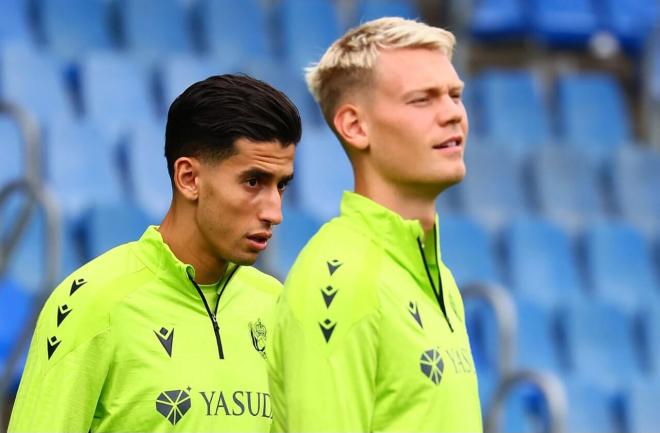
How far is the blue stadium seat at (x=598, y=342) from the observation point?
833 cm

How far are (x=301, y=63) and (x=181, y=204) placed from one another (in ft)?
Answer: 19.0

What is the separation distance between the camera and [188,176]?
321 cm

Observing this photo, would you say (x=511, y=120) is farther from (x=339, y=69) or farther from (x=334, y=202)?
(x=339, y=69)

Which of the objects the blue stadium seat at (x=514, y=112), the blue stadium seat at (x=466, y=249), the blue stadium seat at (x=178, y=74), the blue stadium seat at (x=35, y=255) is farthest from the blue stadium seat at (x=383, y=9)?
the blue stadium seat at (x=35, y=255)

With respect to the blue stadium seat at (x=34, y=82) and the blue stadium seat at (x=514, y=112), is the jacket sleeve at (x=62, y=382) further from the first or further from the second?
the blue stadium seat at (x=514, y=112)

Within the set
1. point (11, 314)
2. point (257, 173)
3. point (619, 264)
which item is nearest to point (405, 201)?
point (257, 173)

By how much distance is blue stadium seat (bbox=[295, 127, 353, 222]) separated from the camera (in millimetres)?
8125

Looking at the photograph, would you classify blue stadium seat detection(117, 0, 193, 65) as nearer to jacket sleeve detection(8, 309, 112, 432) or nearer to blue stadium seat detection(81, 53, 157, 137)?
Result: blue stadium seat detection(81, 53, 157, 137)

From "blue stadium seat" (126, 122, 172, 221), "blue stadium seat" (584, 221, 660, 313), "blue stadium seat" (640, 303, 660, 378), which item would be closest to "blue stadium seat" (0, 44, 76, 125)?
"blue stadium seat" (126, 122, 172, 221)

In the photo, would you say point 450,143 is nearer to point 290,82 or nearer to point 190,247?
point 190,247

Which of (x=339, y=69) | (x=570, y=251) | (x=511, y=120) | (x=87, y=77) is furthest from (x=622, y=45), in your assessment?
A: (x=339, y=69)

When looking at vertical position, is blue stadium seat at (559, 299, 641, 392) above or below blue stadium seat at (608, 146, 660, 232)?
below

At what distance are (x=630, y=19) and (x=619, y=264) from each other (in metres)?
2.07

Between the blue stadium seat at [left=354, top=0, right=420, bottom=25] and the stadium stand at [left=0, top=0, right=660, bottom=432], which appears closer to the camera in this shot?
the stadium stand at [left=0, top=0, right=660, bottom=432]
